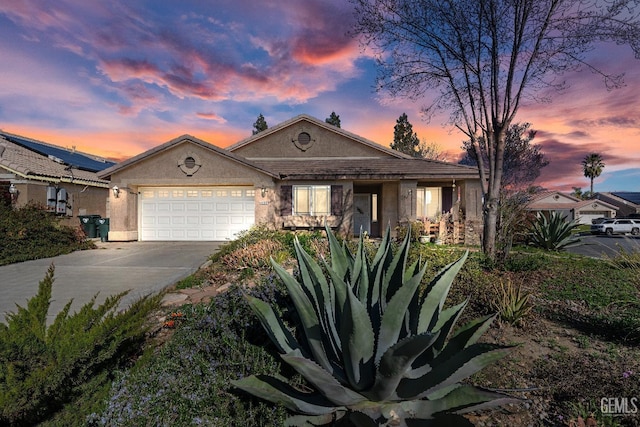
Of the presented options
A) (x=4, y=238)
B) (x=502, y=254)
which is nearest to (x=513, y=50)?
(x=502, y=254)

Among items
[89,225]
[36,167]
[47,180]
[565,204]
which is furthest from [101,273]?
[565,204]

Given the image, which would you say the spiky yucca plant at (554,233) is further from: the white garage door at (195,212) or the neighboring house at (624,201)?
the neighboring house at (624,201)

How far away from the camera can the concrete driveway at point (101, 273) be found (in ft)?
20.0

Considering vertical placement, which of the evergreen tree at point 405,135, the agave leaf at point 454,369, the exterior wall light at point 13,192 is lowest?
the agave leaf at point 454,369

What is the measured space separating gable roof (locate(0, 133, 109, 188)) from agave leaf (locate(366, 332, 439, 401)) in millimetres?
17206

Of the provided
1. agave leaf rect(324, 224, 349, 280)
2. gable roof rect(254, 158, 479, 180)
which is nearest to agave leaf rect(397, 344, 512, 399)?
agave leaf rect(324, 224, 349, 280)

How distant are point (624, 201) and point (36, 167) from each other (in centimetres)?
7630

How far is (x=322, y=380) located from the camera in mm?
1769

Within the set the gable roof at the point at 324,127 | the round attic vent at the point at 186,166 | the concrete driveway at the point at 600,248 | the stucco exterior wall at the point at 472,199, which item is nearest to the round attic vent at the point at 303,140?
the gable roof at the point at 324,127

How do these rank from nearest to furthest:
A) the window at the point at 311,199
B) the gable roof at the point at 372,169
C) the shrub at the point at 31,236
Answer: the shrub at the point at 31,236 < the gable roof at the point at 372,169 < the window at the point at 311,199

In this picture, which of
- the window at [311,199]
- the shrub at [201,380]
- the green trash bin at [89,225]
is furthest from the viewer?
the green trash bin at [89,225]

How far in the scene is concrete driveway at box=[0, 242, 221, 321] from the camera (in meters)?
6.08

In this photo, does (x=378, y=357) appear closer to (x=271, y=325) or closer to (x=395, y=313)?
(x=395, y=313)

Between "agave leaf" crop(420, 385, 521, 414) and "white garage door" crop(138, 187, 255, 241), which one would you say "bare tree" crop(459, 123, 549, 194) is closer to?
"white garage door" crop(138, 187, 255, 241)
